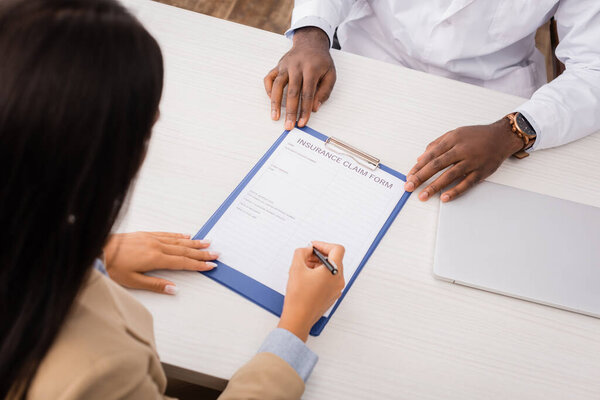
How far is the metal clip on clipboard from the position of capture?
2.80 feet

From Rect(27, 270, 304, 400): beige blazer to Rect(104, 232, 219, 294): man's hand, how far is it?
4.3 inches

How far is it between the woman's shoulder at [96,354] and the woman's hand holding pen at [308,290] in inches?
7.8

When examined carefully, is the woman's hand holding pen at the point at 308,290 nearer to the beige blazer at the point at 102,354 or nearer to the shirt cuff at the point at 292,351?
the shirt cuff at the point at 292,351

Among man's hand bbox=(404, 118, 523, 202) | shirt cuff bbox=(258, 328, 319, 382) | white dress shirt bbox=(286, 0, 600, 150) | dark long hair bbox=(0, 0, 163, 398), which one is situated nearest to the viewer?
dark long hair bbox=(0, 0, 163, 398)

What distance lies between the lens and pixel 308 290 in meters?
0.66

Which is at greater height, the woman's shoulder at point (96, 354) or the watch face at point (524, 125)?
the woman's shoulder at point (96, 354)

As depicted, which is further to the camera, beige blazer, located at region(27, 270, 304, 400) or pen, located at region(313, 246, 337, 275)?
pen, located at region(313, 246, 337, 275)

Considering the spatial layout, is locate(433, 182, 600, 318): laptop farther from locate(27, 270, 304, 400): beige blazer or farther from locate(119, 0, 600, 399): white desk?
locate(27, 270, 304, 400): beige blazer

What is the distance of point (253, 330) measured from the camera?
67cm

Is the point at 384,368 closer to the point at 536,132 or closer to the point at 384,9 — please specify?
the point at 536,132

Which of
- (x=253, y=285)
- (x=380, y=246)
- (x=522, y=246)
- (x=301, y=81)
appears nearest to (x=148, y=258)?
(x=253, y=285)

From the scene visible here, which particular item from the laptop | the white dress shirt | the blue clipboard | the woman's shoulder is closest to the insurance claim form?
the blue clipboard

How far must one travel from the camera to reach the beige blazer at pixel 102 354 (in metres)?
0.42

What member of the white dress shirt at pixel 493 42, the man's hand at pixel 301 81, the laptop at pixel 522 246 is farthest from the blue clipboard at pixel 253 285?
the white dress shirt at pixel 493 42
